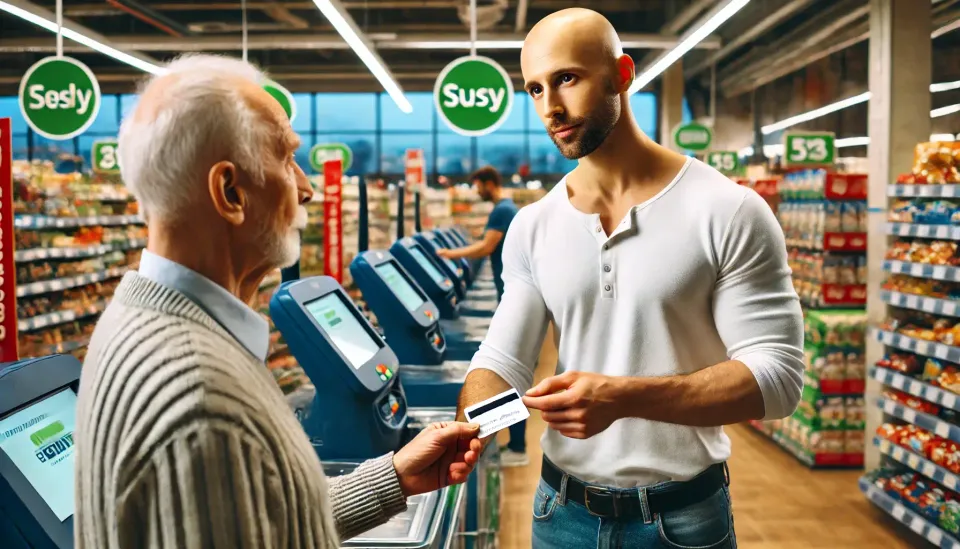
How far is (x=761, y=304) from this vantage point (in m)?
1.53

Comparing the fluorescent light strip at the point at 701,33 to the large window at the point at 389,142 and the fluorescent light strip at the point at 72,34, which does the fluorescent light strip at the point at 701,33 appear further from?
the large window at the point at 389,142

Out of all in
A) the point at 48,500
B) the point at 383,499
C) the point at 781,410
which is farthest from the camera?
the point at 781,410

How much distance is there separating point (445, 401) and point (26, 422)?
2.00m

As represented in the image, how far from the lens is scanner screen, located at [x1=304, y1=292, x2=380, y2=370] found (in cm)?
240

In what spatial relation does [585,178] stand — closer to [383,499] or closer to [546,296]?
[546,296]

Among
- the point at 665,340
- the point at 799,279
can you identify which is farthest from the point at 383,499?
the point at 799,279

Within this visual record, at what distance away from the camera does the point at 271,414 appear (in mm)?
946

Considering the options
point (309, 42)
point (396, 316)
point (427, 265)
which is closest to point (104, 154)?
point (309, 42)

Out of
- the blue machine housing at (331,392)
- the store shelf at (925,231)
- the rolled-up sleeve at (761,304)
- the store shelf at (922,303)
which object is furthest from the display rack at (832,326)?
the rolled-up sleeve at (761,304)

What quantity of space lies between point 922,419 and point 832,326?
1376 mm

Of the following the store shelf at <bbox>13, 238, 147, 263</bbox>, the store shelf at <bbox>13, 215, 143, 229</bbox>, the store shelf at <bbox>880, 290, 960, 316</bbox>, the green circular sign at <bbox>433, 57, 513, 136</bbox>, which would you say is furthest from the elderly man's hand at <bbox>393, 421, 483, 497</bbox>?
the green circular sign at <bbox>433, 57, 513, 136</bbox>

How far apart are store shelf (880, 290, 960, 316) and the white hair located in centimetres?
381

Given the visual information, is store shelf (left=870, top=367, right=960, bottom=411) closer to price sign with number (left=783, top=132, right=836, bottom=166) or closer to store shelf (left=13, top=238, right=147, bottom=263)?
price sign with number (left=783, top=132, right=836, bottom=166)

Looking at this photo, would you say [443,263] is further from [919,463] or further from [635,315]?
[635,315]
